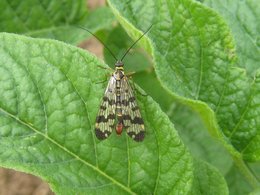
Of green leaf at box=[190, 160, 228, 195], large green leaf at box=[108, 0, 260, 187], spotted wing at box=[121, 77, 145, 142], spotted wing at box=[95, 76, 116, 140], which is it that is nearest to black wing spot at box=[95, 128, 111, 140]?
spotted wing at box=[95, 76, 116, 140]

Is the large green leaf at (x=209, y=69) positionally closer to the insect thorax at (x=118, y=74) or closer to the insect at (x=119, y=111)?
the insect at (x=119, y=111)

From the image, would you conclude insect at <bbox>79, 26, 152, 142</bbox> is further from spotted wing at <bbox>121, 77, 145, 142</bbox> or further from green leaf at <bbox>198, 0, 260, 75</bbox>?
green leaf at <bbox>198, 0, 260, 75</bbox>

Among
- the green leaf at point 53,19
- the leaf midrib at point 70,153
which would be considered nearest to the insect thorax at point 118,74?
the green leaf at point 53,19

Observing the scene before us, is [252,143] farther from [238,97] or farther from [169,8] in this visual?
[169,8]

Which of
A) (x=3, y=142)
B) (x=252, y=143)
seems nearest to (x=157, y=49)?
(x=252, y=143)

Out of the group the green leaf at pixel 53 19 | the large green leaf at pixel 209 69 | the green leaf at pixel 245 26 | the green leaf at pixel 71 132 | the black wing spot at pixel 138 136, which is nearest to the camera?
the green leaf at pixel 71 132

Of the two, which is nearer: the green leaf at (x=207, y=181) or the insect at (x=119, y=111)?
the insect at (x=119, y=111)

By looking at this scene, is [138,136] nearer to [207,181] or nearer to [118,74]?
[207,181]
